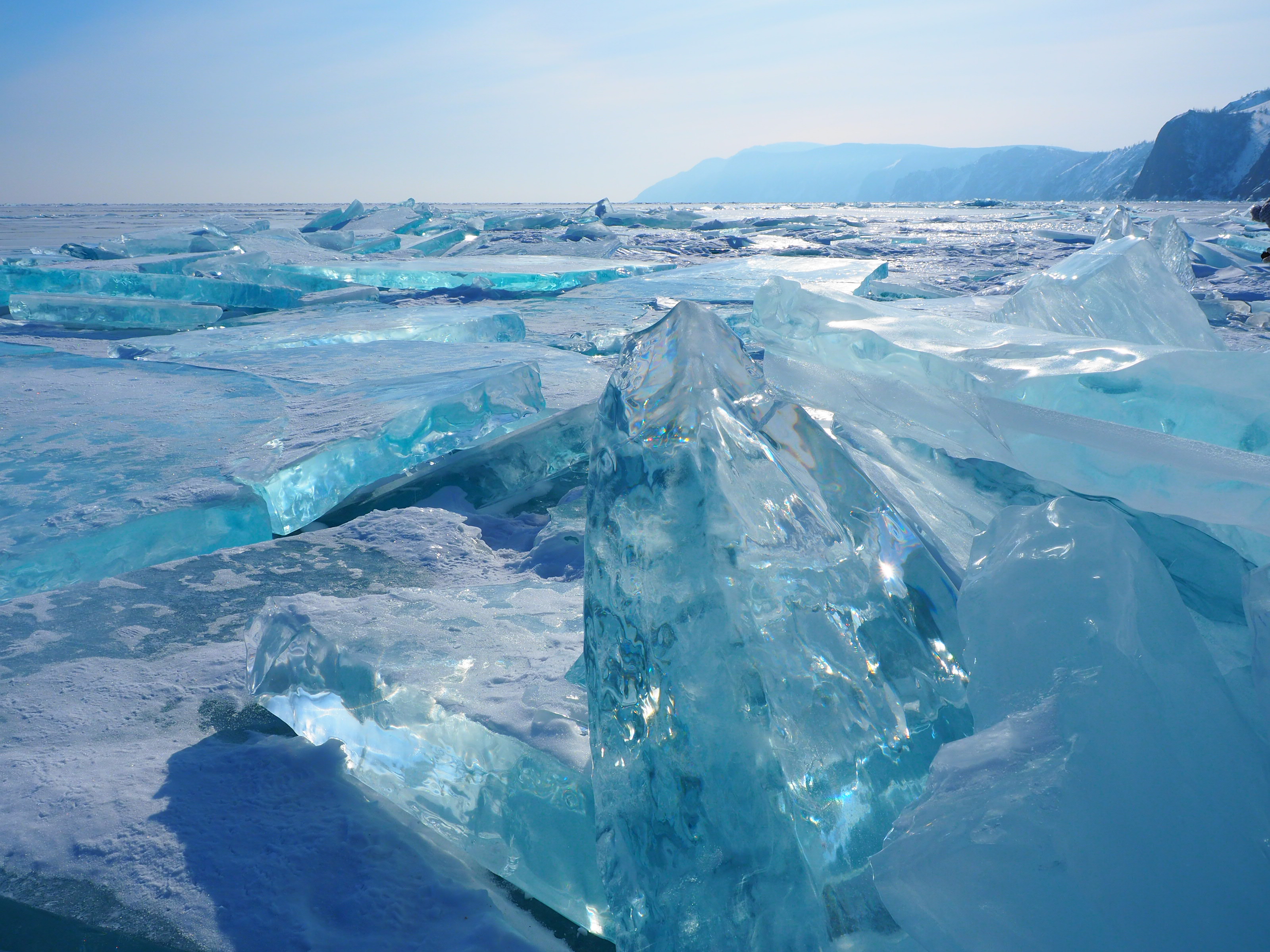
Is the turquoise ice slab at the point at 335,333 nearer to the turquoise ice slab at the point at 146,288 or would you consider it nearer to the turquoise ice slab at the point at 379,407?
the turquoise ice slab at the point at 379,407

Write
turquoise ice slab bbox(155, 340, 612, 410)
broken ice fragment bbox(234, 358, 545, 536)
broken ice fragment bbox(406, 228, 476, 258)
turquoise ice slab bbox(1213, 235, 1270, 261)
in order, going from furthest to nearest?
broken ice fragment bbox(406, 228, 476, 258)
turquoise ice slab bbox(1213, 235, 1270, 261)
turquoise ice slab bbox(155, 340, 612, 410)
broken ice fragment bbox(234, 358, 545, 536)

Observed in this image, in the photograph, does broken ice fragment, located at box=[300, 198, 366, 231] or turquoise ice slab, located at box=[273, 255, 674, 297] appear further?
broken ice fragment, located at box=[300, 198, 366, 231]

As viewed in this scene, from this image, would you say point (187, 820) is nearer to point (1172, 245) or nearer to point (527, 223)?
point (1172, 245)

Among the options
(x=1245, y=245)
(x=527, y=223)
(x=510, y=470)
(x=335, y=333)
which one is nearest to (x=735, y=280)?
(x=335, y=333)

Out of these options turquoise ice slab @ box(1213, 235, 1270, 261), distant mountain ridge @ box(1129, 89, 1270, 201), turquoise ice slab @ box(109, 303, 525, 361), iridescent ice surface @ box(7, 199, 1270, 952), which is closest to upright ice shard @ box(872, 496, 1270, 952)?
iridescent ice surface @ box(7, 199, 1270, 952)

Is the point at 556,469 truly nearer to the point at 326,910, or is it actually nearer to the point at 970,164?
the point at 326,910

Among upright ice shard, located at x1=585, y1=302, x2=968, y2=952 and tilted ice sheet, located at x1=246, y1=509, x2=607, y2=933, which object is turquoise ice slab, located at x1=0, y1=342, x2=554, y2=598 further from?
upright ice shard, located at x1=585, y1=302, x2=968, y2=952

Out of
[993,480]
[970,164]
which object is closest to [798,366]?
[993,480]

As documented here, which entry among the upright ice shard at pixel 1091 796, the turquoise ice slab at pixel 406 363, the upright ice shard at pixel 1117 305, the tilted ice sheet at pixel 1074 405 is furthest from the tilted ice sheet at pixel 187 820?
the upright ice shard at pixel 1117 305
